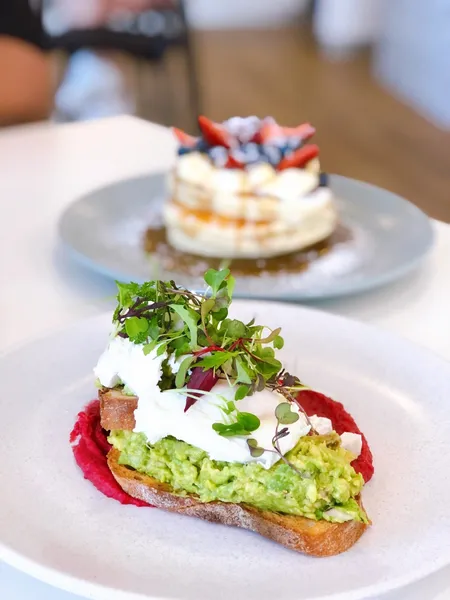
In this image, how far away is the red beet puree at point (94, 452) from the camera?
2.58ft

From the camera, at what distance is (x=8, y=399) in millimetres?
916

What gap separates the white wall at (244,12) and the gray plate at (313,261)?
6.33 meters

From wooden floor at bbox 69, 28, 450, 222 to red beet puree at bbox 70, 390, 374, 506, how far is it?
269 centimetres

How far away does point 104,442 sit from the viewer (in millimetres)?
853

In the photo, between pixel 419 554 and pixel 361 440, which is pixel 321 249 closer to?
pixel 361 440

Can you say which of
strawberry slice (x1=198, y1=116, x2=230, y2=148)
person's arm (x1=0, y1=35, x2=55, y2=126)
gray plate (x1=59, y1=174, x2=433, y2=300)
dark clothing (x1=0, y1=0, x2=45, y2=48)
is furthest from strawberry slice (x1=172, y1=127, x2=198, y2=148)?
dark clothing (x1=0, y1=0, x2=45, y2=48)

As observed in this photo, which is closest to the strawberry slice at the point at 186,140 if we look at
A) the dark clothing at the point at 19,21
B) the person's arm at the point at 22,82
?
the person's arm at the point at 22,82

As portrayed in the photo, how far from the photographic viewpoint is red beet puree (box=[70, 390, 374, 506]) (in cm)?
79

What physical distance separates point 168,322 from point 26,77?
192cm

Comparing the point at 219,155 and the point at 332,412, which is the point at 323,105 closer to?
the point at 219,155

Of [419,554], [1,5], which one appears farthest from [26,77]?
[419,554]

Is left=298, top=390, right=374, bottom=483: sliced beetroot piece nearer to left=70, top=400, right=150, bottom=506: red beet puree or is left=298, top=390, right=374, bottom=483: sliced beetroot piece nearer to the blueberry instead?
left=70, top=400, right=150, bottom=506: red beet puree

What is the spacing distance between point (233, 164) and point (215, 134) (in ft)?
0.27

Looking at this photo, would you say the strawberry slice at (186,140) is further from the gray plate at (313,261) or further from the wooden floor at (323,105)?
the wooden floor at (323,105)
